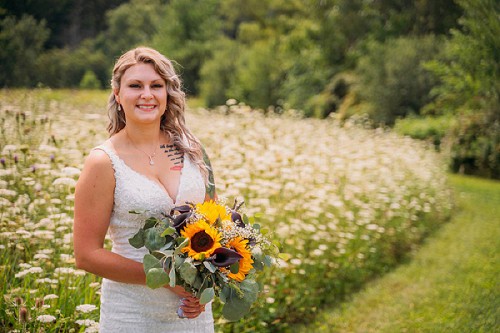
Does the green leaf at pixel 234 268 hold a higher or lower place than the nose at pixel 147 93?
lower

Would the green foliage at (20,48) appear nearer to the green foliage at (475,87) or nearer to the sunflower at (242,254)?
the sunflower at (242,254)

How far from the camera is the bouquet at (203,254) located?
2.09 m

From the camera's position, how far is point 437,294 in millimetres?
6137

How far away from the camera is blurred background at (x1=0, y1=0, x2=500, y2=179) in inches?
269

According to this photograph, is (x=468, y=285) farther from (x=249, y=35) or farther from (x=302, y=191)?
(x=249, y=35)

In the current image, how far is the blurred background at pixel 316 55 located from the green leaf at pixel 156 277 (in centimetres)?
163

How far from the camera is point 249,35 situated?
41.2m

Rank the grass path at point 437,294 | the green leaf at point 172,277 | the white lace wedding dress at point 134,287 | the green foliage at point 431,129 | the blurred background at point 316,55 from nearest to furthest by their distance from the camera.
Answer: the green leaf at point 172,277, the white lace wedding dress at point 134,287, the grass path at point 437,294, the blurred background at point 316,55, the green foliage at point 431,129


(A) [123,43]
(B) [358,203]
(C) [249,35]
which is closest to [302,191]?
(B) [358,203]

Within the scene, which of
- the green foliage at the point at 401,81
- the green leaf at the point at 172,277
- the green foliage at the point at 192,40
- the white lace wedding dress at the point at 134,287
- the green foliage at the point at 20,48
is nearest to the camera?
the green leaf at the point at 172,277

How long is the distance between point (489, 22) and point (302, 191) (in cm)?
501

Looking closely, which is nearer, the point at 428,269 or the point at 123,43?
the point at 428,269

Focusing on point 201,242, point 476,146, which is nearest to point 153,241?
point 201,242

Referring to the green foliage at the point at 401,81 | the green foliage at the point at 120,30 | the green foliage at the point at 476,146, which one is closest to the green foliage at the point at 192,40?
the green foliage at the point at 401,81
